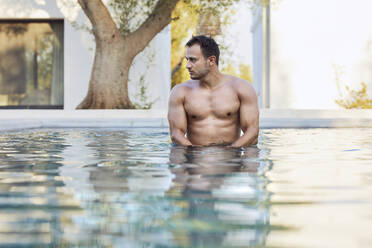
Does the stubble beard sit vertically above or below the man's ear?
below

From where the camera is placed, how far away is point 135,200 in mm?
2357

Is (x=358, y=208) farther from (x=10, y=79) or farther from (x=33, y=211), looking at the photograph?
(x=10, y=79)

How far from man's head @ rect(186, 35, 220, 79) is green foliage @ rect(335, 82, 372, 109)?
38.0ft

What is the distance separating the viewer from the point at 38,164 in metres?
3.89

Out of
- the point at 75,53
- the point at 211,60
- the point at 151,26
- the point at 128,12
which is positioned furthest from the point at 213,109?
the point at 75,53

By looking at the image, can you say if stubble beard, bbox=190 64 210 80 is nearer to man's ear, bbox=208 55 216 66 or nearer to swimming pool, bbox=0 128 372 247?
man's ear, bbox=208 55 216 66

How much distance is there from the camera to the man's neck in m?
5.20

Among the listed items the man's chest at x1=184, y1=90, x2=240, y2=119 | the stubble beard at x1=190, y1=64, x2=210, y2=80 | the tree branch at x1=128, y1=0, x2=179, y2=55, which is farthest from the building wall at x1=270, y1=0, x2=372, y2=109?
the stubble beard at x1=190, y1=64, x2=210, y2=80

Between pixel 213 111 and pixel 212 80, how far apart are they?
0.29m

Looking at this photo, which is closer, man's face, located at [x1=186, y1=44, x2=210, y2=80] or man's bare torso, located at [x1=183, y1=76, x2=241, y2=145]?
man's face, located at [x1=186, y1=44, x2=210, y2=80]

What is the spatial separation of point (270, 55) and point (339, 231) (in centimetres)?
1569

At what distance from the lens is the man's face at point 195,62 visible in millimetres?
4973

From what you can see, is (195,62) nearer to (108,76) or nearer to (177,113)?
(177,113)

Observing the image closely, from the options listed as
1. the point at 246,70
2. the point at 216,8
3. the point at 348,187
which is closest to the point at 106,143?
the point at 348,187
